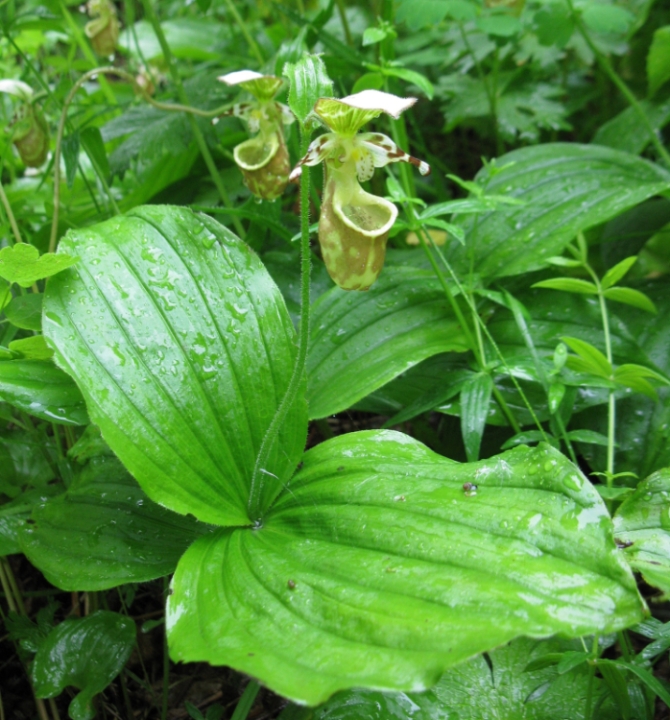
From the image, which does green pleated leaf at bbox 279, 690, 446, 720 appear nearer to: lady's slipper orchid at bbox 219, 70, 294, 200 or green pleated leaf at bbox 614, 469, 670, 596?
green pleated leaf at bbox 614, 469, 670, 596

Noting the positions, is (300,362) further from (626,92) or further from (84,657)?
(626,92)

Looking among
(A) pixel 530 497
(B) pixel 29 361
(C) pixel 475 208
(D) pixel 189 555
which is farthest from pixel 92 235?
(A) pixel 530 497

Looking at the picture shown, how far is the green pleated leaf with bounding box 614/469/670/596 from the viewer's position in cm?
84

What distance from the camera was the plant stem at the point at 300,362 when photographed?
2.87 ft

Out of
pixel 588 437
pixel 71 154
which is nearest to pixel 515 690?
pixel 588 437

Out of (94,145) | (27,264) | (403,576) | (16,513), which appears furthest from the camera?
(94,145)

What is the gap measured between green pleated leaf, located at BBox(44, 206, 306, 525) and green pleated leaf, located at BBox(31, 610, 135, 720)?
12.3 inches

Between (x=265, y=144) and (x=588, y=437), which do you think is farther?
(x=265, y=144)

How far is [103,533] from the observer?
3.44 ft

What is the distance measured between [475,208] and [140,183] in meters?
1.17

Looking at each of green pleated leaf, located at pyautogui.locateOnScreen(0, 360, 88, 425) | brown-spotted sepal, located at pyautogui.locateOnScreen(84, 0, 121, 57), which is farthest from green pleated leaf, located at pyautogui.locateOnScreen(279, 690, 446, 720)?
brown-spotted sepal, located at pyautogui.locateOnScreen(84, 0, 121, 57)

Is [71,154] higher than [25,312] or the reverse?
higher

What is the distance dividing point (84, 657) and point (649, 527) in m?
0.94

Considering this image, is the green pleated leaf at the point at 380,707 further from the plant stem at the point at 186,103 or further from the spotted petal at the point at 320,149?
the plant stem at the point at 186,103
